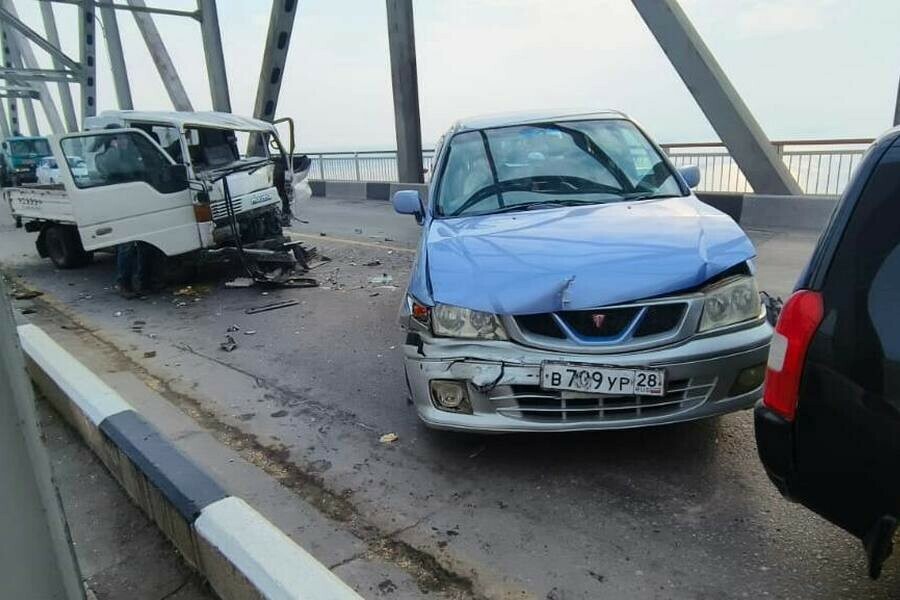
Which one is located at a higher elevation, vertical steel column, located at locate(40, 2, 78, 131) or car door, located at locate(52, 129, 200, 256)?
vertical steel column, located at locate(40, 2, 78, 131)

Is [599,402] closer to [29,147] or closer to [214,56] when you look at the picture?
[214,56]

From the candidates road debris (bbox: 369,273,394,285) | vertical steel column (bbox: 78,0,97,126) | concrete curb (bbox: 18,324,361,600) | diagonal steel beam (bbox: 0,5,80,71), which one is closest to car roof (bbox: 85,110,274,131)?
road debris (bbox: 369,273,394,285)

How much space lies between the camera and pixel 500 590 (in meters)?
2.36

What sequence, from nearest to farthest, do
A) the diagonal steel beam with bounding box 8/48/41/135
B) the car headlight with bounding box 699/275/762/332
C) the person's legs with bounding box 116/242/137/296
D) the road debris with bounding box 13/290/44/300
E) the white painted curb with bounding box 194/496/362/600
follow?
the white painted curb with bounding box 194/496/362/600, the car headlight with bounding box 699/275/762/332, the person's legs with bounding box 116/242/137/296, the road debris with bounding box 13/290/44/300, the diagonal steel beam with bounding box 8/48/41/135

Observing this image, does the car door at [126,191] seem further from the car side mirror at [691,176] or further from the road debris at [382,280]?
the car side mirror at [691,176]

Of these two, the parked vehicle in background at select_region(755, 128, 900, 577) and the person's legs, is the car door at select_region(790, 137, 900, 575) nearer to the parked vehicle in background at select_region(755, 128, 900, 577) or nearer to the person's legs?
the parked vehicle in background at select_region(755, 128, 900, 577)

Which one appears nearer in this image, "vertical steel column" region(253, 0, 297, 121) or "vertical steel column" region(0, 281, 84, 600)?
"vertical steel column" region(0, 281, 84, 600)

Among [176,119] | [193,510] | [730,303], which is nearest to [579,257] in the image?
[730,303]

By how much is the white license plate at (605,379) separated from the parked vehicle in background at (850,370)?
80 cm

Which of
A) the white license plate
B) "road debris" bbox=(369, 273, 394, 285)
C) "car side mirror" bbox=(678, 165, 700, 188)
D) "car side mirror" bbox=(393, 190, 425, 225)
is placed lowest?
"road debris" bbox=(369, 273, 394, 285)

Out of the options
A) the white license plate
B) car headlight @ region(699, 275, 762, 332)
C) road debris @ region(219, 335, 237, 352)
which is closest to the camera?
the white license plate

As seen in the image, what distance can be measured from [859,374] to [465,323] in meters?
1.63

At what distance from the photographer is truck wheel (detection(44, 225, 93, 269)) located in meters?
9.41

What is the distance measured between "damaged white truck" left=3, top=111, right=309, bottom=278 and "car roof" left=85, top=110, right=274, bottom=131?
0.02 meters
